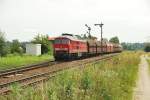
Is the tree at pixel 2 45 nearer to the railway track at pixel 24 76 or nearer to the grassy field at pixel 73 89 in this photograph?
the railway track at pixel 24 76

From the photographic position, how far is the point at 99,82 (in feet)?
47.2

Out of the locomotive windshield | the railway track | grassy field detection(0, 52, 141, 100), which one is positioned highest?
the locomotive windshield

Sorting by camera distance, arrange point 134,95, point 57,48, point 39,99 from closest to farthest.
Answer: point 39,99, point 134,95, point 57,48

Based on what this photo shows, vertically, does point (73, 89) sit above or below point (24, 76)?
above

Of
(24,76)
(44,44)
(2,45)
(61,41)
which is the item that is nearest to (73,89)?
(24,76)

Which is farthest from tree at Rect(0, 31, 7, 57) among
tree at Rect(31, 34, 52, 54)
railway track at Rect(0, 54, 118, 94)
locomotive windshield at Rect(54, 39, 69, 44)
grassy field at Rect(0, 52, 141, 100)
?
grassy field at Rect(0, 52, 141, 100)

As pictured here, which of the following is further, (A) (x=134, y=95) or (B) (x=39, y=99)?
(A) (x=134, y=95)

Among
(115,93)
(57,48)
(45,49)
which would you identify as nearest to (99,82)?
(115,93)

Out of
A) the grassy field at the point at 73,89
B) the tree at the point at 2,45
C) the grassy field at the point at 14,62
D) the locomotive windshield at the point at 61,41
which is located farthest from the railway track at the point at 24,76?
the tree at the point at 2,45

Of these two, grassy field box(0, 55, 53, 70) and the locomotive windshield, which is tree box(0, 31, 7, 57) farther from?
the locomotive windshield

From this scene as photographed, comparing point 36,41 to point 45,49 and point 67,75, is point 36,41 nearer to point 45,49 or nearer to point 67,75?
point 45,49

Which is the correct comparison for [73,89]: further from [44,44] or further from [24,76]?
[44,44]

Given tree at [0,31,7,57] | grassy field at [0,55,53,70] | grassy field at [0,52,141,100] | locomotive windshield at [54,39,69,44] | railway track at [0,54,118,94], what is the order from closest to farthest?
grassy field at [0,52,141,100], railway track at [0,54,118,94], grassy field at [0,55,53,70], locomotive windshield at [54,39,69,44], tree at [0,31,7,57]

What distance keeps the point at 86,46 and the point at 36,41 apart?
59.3ft
